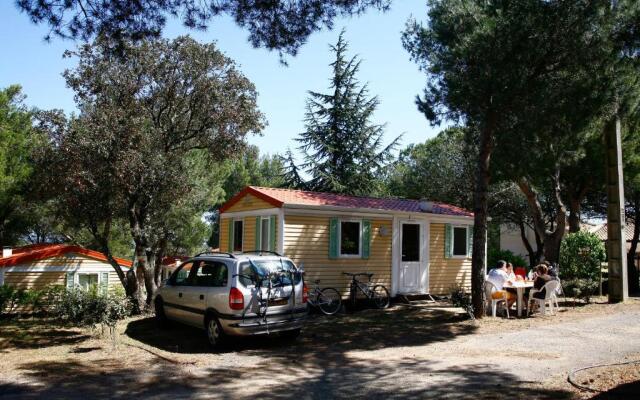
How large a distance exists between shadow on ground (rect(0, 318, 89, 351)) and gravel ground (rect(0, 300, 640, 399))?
0.05m

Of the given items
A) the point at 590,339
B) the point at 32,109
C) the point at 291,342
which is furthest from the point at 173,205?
the point at 32,109

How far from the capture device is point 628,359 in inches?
326

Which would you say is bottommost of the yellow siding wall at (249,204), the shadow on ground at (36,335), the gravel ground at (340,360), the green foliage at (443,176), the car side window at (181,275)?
the shadow on ground at (36,335)

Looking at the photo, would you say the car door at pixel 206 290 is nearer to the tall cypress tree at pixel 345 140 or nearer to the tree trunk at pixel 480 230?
the tree trunk at pixel 480 230

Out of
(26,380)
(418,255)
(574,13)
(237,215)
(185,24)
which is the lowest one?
(26,380)

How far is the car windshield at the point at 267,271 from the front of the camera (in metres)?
9.67

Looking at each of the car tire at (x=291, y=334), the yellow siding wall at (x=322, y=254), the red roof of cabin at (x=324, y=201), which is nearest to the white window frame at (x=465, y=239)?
the red roof of cabin at (x=324, y=201)

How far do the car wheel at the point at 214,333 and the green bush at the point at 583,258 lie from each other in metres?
12.7

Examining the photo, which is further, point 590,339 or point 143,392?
point 590,339

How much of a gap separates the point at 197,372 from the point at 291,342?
8.57 ft

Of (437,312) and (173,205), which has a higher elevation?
(173,205)

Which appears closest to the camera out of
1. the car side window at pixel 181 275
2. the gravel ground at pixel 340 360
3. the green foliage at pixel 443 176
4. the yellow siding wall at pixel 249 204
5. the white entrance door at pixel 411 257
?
the gravel ground at pixel 340 360

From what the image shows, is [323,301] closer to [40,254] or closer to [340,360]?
[340,360]

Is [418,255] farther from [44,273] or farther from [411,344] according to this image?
[44,273]
